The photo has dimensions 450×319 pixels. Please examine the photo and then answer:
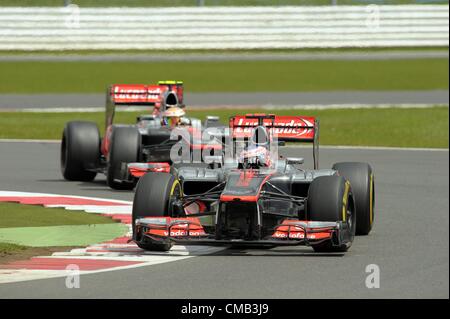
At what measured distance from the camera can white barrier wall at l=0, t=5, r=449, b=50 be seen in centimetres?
3488

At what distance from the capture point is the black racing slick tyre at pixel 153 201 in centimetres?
1246

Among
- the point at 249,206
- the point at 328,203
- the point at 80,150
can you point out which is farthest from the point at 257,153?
the point at 80,150

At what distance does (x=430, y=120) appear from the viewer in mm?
29297

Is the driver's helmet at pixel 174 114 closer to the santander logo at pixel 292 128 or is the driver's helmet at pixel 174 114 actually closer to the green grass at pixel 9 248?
the santander logo at pixel 292 128

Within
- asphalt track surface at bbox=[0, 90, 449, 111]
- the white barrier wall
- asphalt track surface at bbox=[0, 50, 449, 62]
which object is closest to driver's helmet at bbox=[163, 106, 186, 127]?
asphalt track surface at bbox=[0, 90, 449, 111]

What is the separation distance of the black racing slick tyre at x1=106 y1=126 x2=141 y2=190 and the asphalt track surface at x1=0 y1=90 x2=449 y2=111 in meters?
12.7

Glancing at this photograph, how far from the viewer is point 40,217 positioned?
15.1 meters

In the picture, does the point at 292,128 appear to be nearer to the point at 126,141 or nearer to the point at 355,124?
the point at 126,141

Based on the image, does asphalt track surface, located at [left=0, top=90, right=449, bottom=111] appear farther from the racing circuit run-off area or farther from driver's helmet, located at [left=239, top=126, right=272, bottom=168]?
driver's helmet, located at [left=239, top=126, right=272, bottom=168]

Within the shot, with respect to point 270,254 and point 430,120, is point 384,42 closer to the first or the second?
point 430,120

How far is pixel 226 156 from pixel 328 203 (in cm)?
206

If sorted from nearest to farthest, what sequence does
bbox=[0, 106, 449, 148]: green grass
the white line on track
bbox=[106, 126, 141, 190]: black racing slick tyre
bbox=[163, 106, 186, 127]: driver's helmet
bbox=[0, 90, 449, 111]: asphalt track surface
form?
the white line on track → bbox=[106, 126, 141, 190]: black racing slick tyre → bbox=[163, 106, 186, 127]: driver's helmet → bbox=[0, 106, 449, 148]: green grass → bbox=[0, 90, 449, 111]: asphalt track surface

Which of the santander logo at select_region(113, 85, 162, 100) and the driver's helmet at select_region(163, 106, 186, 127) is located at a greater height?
the santander logo at select_region(113, 85, 162, 100)

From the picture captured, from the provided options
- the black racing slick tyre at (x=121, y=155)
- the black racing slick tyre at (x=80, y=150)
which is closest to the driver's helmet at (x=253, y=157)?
the black racing slick tyre at (x=121, y=155)
